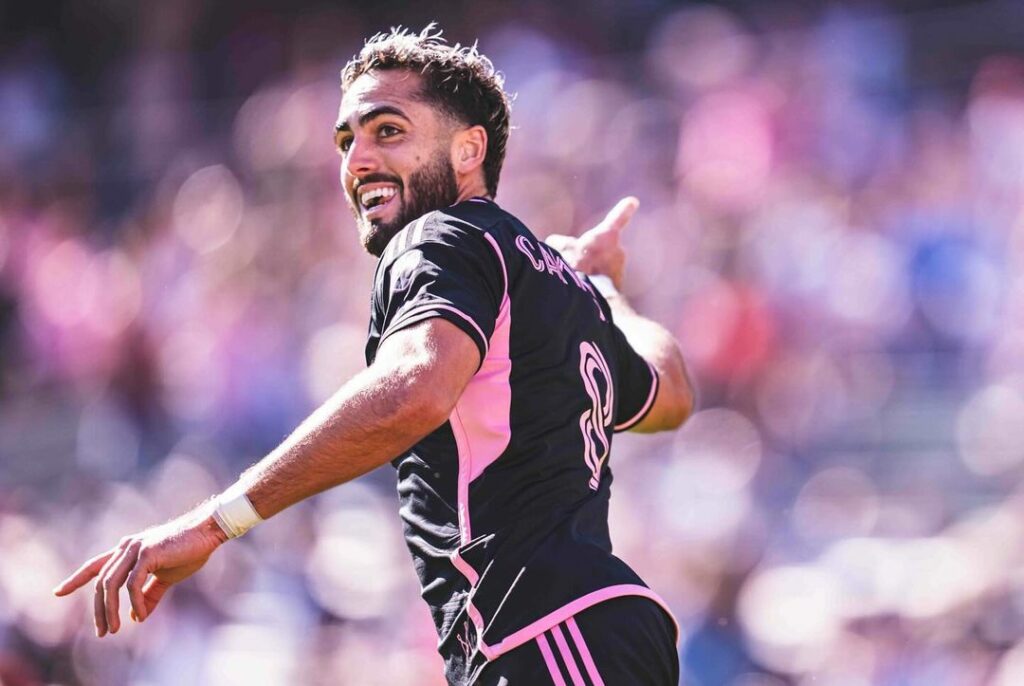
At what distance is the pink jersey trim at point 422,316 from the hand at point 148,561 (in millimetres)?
614

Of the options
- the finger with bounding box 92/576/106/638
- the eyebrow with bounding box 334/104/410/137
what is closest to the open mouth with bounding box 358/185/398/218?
the eyebrow with bounding box 334/104/410/137

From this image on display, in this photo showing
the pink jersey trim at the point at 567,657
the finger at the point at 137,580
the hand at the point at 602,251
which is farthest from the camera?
the hand at the point at 602,251

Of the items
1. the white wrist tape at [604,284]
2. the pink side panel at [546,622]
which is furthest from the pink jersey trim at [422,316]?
the white wrist tape at [604,284]

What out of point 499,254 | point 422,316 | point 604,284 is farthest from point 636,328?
point 422,316

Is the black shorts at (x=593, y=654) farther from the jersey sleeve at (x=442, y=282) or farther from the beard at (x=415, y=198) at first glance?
the beard at (x=415, y=198)

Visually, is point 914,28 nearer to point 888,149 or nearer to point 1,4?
point 888,149

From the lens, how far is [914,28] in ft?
28.2

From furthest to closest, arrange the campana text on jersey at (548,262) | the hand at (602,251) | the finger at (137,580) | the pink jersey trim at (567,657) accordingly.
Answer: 1. the hand at (602,251)
2. the campana text on jersey at (548,262)
3. the pink jersey trim at (567,657)
4. the finger at (137,580)

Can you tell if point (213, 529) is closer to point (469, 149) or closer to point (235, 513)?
point (235, 513)

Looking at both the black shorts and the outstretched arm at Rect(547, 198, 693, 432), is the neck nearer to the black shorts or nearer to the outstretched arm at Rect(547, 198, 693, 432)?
the outstretched arm at Rect(547, 198, 693, 432)

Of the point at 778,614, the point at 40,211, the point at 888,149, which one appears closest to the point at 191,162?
the point at 40,211

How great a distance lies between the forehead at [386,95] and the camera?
416cm

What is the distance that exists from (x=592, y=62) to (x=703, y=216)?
6.26 ft

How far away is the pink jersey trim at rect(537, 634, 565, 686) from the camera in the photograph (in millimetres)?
3391
